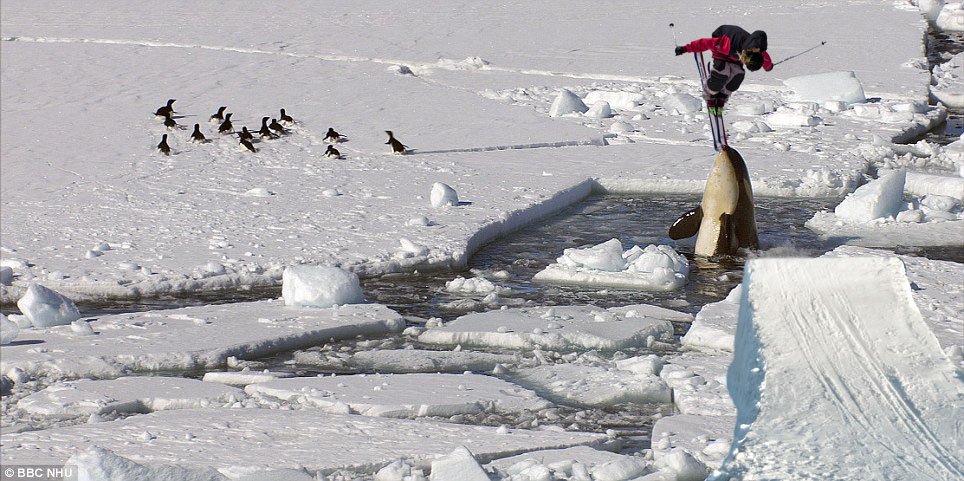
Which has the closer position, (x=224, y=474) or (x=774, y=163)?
(x=224, y=474)

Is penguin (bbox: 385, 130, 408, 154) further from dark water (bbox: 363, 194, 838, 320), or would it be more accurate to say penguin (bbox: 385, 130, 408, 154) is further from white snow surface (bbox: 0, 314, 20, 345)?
white snow surface (bbox: 0, 314, 20, 345)

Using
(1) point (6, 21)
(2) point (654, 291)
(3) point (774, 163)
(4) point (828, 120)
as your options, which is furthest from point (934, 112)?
(1) point (6, 21)

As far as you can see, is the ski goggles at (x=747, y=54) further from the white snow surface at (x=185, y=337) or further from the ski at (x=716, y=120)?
the white snow surface at (x=185, y=337)

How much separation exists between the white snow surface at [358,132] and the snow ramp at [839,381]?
3231mm

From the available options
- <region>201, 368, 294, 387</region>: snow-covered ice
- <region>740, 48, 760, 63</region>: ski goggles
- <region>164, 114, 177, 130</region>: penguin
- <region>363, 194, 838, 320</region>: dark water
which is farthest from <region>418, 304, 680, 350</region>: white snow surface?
<region>164, 114, 177, 130</region>: penguin

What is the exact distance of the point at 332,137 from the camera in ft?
36.8

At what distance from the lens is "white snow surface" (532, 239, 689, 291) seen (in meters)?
7.28

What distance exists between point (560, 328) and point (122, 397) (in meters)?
2.23

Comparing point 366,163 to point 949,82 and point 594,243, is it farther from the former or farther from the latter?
point 949,82

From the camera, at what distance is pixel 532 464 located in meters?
4.32

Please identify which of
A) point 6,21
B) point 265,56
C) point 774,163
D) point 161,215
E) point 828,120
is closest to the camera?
point 161,215

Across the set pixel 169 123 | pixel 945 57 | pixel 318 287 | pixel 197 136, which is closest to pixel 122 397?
pixel 318 287

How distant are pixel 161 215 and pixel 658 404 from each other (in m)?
4.67

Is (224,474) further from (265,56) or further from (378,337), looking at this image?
(265,56)
